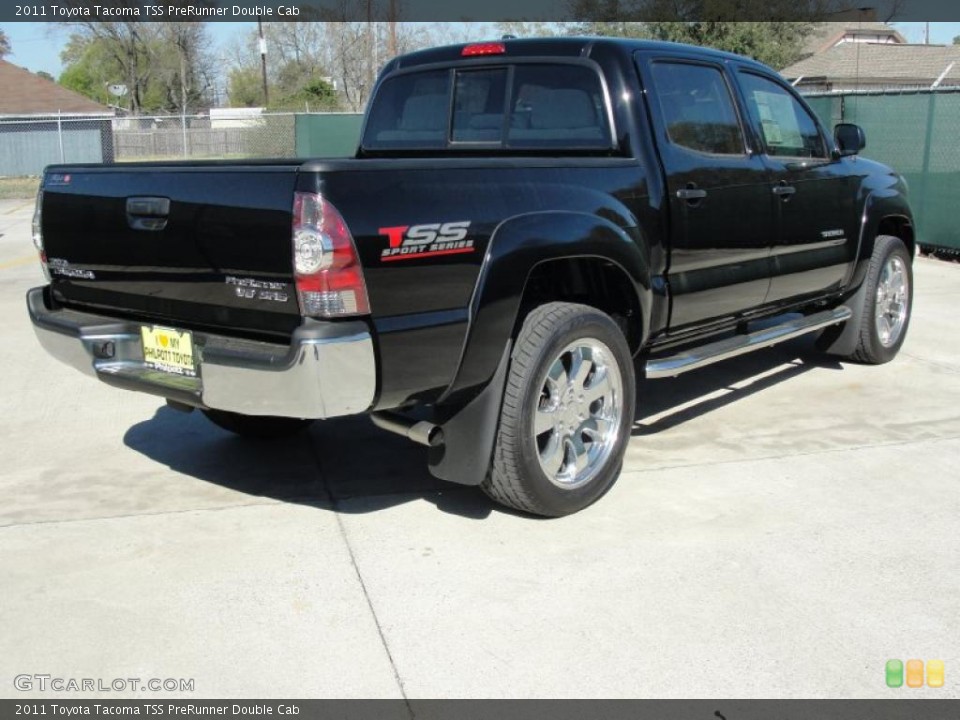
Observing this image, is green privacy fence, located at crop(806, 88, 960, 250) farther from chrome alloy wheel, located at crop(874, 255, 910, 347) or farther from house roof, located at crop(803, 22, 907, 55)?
house roof, located at crop(803, 22, 907, 55)

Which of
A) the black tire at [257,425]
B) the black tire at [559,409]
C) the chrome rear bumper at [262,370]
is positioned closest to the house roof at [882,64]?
the black tire at [257,425]

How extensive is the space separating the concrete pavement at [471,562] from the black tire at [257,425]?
0.08 metres

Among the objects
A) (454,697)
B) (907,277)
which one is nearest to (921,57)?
(907,277)

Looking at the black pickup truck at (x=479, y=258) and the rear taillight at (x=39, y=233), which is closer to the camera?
the black pickup truck at (x=479, y=258)

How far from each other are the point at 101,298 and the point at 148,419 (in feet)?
6.02

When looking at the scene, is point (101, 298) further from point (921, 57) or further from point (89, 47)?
point (89, 47)

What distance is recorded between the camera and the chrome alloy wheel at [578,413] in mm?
4383

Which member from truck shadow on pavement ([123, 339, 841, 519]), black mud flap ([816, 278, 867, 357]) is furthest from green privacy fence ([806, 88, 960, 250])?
truck shadow on pavement ([123, 339, 841, 519])

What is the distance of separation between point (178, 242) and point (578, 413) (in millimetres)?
1799

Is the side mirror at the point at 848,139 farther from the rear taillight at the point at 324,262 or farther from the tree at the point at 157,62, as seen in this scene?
the tree at the point at 157,62

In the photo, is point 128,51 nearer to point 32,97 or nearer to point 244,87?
point 244,87

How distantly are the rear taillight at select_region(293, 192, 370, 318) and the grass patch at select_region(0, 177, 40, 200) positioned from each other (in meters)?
22.0

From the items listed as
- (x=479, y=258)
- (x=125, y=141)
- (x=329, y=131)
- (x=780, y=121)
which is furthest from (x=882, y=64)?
(x=479, y=258)

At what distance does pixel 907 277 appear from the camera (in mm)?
7352
